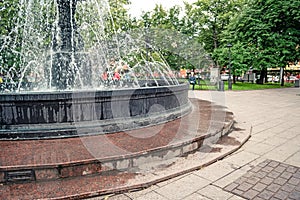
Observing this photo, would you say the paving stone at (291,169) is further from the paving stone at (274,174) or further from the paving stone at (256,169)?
the paving stone at (256,169)

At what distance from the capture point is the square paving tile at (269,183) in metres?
3.32

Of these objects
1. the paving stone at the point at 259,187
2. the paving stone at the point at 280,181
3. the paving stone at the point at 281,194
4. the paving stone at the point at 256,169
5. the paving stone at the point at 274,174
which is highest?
the paving stone at the point at 256,169

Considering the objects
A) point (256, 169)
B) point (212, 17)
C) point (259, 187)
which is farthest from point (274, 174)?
point (212, 17)

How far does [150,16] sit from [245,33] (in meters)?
16.2

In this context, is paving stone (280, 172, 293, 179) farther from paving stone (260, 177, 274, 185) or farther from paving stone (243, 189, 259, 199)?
paving stone (243, 189, 259, 199)

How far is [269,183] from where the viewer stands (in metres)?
3.64

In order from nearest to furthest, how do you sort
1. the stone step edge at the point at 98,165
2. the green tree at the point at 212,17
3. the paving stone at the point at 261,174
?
the stone step edge at the point at 98,165, the paving stone at the point at 261,174, the green tree at the point at 212,17

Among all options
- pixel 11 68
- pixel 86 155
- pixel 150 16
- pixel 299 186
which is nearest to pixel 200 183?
pixel 299 186

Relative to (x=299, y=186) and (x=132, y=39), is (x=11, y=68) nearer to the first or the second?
(x=132, y=39)

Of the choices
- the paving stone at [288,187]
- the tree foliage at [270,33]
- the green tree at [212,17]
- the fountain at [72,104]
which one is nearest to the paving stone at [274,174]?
the paving stone at [288,187]

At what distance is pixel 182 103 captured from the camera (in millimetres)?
A: 7324

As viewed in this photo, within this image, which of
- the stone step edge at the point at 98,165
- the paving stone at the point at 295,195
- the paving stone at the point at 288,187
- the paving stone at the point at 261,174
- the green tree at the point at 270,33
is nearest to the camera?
the paving stone at the point at 295,195

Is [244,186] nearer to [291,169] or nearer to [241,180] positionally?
[241,180]

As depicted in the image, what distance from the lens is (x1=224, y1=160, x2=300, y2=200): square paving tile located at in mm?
3316
